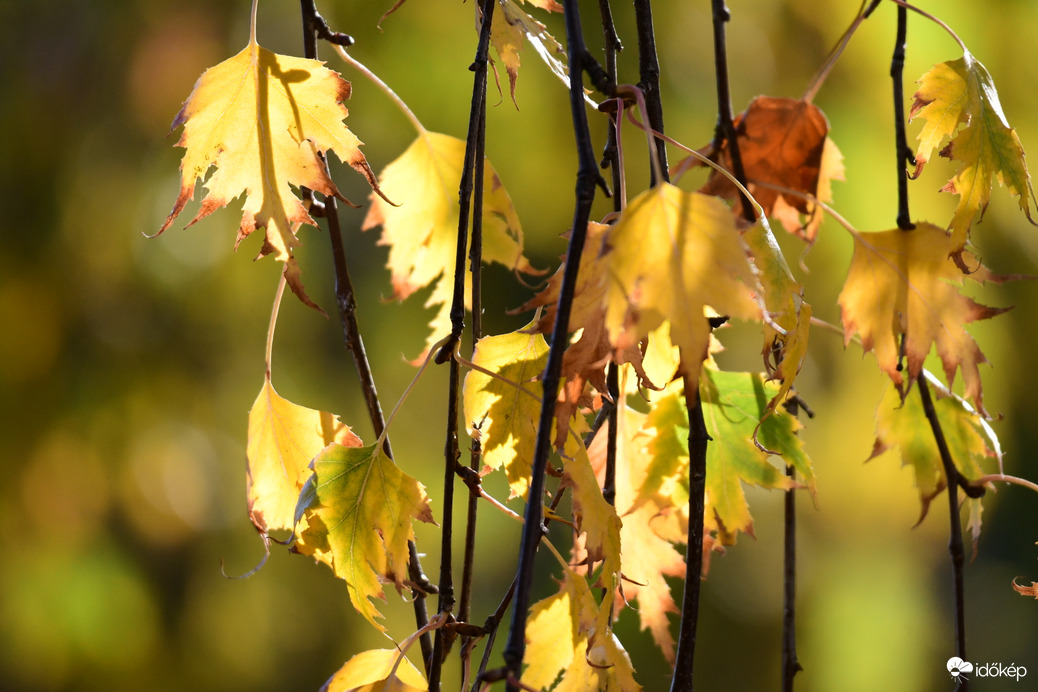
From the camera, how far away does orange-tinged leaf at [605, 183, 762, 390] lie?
200 mm

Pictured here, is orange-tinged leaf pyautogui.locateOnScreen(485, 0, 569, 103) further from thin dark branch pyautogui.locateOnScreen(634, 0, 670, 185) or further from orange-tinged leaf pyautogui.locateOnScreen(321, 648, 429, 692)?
orange-tinged leaf pyautogui.locateOnScreen(321, 648, 429, 692)

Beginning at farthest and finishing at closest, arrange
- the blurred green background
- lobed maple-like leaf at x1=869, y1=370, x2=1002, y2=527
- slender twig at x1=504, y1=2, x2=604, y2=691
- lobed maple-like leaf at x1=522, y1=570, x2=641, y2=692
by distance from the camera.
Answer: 1. the blurred green background
2. lobed maple-like leaf at x1=869, y1=370, x2=1002, y2=527
3. lobed maple-like leaf at x1=522, y1=570, x2=641, y2=692
4. slender twig at x1=504, y1=2, x2=604, y2=691

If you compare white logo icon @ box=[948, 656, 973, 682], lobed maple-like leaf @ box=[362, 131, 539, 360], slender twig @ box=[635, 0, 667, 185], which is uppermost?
slender twig @ box=[635, 0, 667, 185]

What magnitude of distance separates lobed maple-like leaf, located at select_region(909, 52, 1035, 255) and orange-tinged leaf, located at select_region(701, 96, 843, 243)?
0.30 ft

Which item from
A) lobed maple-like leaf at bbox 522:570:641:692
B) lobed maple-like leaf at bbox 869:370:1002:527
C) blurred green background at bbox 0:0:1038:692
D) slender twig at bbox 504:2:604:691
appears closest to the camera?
slender twig at bbox 504:2:604:691

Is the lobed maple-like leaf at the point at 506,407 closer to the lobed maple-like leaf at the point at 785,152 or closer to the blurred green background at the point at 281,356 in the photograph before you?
the lobed maple-like leaf at the point at 785,152

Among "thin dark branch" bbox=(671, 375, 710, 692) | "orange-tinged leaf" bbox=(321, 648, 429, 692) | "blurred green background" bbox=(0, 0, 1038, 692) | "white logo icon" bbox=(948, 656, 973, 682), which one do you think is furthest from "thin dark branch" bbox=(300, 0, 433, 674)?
"blurred green background" bbox=(0, 0, 1038, 692)

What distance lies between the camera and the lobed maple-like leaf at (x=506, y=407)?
0.31 meters

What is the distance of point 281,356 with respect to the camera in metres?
1.77

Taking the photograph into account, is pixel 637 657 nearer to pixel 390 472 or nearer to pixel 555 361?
pixel 390 472

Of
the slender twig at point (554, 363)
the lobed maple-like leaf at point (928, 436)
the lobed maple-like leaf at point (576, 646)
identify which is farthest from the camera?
the lobed maple-like leaf at point (928, 436)

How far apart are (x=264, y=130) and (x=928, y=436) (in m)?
0.39

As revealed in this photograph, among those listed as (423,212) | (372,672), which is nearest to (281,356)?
(423,212)

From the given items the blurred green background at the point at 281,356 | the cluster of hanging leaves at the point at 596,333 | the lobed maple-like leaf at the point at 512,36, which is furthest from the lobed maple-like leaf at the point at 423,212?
the blurred green background at the point at 281,356
